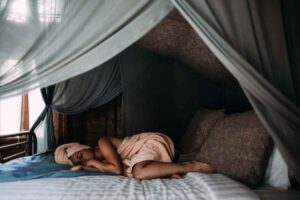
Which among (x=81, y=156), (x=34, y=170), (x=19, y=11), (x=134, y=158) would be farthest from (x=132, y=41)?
(x=81, y=156)

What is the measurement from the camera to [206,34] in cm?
123

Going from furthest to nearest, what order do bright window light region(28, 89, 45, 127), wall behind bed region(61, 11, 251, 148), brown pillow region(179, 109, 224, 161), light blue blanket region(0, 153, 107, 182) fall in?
bright window light region(28, 89, 45, 127), wall behind bed region(61, 11, 251, 148), brown pillow region(179, 109, 224, 161), light blue blanket region(0, 153, 107, 182)

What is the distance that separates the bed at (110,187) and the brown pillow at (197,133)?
73cm

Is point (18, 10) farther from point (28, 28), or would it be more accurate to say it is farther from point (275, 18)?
point (275, 18)

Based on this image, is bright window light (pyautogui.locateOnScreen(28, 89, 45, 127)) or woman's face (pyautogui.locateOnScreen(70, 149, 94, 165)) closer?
woman's face (pyautogui.locateOnScreen(70, 149, 94, 165))

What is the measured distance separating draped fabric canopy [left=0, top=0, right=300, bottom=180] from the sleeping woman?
0.68 m

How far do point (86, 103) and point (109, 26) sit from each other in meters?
1.97

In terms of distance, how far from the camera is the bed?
1.35 m

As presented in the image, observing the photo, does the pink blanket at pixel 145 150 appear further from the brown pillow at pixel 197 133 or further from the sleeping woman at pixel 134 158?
the brown pillow at pixel 197 133

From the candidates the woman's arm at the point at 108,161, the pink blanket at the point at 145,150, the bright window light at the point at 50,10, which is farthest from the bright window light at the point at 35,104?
the bright window light at the point at 50,10

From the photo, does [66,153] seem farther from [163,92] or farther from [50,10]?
[50,10]

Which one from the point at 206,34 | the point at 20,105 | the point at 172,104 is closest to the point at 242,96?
the point at 172,104

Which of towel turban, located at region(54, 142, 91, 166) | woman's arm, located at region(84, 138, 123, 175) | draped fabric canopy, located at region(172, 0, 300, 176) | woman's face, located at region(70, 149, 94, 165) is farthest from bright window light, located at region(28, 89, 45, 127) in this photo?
draped fabric canopy, located at region(172, 0, 300, 176)

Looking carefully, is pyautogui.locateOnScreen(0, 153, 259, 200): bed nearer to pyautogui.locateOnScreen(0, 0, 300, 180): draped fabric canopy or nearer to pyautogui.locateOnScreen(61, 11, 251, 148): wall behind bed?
pyautogui.locateOnScreen(0, 0, 300, 180): draped fabric canopy
